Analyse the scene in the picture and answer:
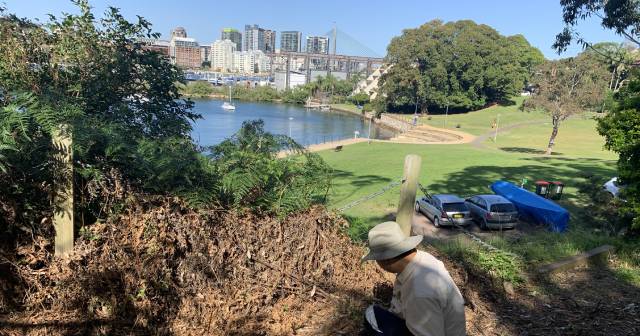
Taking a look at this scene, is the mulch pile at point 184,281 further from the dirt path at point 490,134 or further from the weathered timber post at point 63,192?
the dirt path at point 490,134

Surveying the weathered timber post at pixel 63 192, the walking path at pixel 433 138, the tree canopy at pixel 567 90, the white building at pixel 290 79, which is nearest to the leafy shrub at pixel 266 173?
the weathered timber post at pixel 63 192

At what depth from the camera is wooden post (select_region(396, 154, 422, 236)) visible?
4.66 meters

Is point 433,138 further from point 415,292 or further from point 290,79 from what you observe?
point 290,79

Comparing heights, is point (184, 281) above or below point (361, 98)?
above

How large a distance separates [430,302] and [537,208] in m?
13.9

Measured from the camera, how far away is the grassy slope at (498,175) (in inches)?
243

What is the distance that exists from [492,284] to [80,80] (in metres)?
5.87

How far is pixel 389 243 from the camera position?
2.48 metres

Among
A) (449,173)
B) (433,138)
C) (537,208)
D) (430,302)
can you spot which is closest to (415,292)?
(430,302)

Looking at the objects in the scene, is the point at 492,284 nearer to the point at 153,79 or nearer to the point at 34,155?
the point at 34,155

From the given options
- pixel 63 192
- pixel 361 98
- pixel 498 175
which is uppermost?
pixel 63 192

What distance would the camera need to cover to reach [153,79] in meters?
6.70

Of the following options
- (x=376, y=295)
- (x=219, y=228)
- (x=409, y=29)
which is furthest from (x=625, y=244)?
(x=409, y=29)

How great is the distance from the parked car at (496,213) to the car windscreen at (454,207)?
2.09ft
